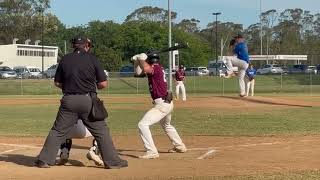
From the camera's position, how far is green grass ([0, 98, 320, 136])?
605 inches

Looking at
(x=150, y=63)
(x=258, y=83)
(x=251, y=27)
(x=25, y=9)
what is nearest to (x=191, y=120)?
(x=150, y=63)

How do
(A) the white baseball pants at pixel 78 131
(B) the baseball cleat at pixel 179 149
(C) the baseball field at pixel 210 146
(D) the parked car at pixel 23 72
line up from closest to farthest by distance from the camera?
(C) the baseball field at pixel 210 146 < (A) the white baseball pants at pixel 78 131 < (B) the baseball cleat at pixel 179 149 < (D) the parked car at pixel 23 72

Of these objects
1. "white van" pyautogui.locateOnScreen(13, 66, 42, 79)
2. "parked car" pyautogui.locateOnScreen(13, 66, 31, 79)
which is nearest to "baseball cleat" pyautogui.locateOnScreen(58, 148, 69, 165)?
"white van" pyautogui.locateOnScreen(13, 66, 42, 79)

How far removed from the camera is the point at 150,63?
1033cm

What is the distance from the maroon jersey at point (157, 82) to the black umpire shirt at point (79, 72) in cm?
145

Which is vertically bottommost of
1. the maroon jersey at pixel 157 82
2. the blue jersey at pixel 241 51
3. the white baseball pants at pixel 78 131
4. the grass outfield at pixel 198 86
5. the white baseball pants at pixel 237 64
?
the grass outfield at pixel 198 86

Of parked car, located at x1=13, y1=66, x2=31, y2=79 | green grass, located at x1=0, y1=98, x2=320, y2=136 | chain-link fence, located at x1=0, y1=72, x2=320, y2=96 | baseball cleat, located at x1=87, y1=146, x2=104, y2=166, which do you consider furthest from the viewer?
parked car, located at x1=13, y1=66, x2=31, y2=79

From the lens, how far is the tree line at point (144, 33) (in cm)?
10129

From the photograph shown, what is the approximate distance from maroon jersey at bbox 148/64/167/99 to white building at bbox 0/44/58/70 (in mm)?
92358

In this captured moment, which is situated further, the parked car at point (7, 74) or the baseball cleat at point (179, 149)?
the parked car at point (7, 74)

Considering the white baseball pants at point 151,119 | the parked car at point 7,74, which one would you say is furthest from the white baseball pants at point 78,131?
the parked car at point 7,74

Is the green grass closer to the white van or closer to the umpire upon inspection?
the umpire

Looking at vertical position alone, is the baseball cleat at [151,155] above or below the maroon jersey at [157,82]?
below

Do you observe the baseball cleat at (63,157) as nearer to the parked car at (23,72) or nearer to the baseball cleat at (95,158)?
the baseball cleat at (95,158)
